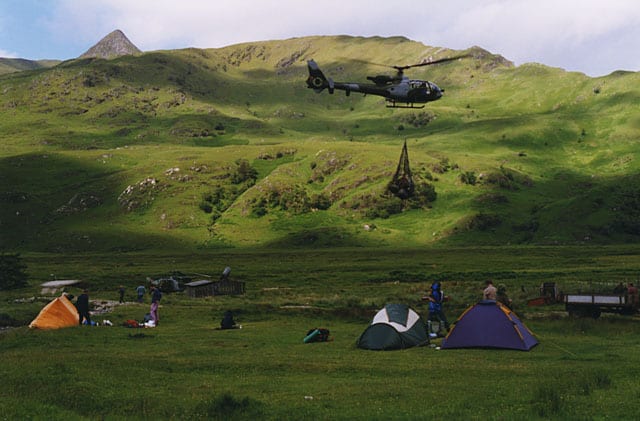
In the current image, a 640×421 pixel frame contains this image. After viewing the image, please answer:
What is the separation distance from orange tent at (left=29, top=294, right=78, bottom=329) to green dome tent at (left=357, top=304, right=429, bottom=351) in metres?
18.7

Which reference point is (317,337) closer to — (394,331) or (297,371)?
(394,331)

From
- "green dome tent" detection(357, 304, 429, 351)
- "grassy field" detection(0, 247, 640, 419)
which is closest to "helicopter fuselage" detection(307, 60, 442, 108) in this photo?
"grassy field" detection(0, 247, 640, 419)

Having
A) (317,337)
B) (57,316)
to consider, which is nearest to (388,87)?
(317,337)

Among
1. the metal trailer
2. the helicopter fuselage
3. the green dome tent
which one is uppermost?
the helicopter fuselage

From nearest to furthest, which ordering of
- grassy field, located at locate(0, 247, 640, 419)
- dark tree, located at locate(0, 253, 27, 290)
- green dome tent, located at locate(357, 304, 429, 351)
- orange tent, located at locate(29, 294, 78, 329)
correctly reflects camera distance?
grassy field, located at locate(0, 247, 640, 419) < green dome tent, located at locate(357, 304, 429, 351) < orange tent, located at locate(29, 294, 78, 329) < dark tree, located at locate(0, 253, 27, 290)

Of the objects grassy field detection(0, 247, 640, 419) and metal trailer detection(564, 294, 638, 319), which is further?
metal trailer detection(564, 294, 638, 319)

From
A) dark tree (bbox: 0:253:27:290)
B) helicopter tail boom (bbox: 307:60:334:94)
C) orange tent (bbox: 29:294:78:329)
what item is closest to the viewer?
orange tent (bbox: 29:294:78:329)

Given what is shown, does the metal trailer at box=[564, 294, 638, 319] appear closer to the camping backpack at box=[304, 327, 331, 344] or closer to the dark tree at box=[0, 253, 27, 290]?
the camping backpack at box=[304, 327, 331, 344]

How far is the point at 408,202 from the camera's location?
196375 mm

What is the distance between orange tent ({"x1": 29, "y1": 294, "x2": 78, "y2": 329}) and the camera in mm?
38688

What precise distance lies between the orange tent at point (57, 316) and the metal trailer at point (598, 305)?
104 ft

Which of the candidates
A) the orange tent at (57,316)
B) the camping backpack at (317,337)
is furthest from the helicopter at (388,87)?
the orange tent at (57,316)

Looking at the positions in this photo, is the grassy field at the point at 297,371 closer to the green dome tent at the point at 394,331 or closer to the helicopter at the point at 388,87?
the green dome tent at the point at 394,331

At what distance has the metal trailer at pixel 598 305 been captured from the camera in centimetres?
4203
